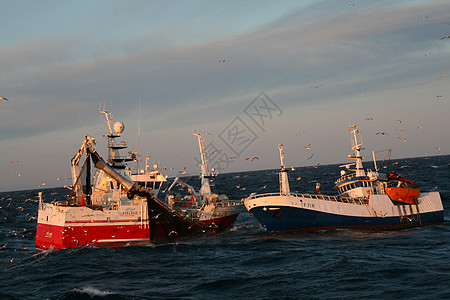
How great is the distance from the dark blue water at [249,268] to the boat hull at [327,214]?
1182 mm

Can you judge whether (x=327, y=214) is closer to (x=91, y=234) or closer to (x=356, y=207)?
(x=356, y=207)

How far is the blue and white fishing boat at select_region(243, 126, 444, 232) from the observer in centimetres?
4525

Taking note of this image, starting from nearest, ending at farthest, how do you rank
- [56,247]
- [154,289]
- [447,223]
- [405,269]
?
[154,289] → [405,269] → [56,247] → [447,223]

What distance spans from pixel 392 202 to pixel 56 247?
36.6 metres

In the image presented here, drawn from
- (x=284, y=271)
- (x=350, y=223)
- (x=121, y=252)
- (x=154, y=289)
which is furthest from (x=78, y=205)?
(x=350, y=223)

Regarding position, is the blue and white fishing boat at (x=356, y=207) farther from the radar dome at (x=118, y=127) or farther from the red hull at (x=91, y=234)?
the radar dome at (x=118, y=127)

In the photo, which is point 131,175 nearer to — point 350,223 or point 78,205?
point 78,205

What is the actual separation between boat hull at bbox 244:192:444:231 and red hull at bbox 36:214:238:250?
41.6 ft

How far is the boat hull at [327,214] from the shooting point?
1775 inches

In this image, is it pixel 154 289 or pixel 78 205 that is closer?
pixel 154 289

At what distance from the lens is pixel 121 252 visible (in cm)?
3831

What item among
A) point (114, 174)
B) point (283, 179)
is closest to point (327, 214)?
point (283, 179)

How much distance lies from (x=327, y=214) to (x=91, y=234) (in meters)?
24.5

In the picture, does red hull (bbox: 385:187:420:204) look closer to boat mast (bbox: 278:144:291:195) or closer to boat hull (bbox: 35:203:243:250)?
boat mast (bbox: 278:144:291:195)
